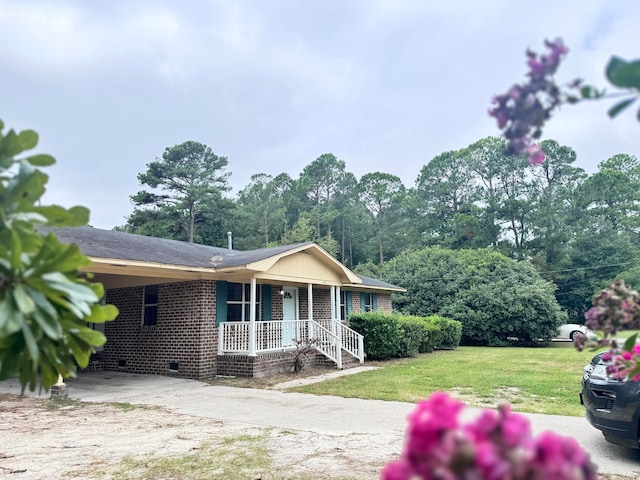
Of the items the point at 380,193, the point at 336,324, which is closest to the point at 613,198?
the point at 380,193

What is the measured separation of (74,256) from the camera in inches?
54.7

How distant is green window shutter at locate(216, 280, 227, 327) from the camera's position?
12.1 m

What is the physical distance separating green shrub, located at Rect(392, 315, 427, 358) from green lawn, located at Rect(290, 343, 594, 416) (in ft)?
5.30

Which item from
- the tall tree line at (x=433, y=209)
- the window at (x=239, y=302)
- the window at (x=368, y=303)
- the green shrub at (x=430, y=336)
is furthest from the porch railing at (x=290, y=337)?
the tall tree line at (x=433, y=209)

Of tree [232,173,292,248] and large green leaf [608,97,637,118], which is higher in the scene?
tree [232,173,292,248]

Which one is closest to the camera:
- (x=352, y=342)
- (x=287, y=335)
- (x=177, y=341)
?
(x=177, y=341)

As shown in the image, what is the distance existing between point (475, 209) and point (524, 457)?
46.0 metres

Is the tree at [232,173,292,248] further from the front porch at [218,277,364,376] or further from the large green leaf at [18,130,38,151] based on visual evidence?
the large green leaf at [18,130,38,151]

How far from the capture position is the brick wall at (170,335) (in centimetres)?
1147

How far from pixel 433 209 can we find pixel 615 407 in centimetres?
4588

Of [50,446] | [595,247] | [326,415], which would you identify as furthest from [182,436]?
[595,247]

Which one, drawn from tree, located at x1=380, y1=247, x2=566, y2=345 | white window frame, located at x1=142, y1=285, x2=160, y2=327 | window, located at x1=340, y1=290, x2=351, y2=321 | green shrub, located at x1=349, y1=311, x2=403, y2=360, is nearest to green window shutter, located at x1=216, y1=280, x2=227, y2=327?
white window frame, located at x1=142, y1=285, x2=160, y2=327

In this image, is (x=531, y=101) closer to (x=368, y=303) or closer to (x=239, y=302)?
(x=239, y=302)

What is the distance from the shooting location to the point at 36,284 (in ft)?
4.28
